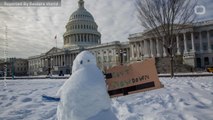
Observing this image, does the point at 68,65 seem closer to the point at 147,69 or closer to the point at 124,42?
the point at 124,42

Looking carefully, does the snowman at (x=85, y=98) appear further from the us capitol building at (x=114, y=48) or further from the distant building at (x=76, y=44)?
the distant building at (x=76, y=44)

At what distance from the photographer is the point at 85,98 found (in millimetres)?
2537

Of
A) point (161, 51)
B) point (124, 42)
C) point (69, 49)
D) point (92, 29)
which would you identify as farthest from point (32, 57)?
point (161, 51)

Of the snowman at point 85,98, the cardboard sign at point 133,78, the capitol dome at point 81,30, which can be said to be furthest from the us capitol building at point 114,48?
the snowman at point 85,98

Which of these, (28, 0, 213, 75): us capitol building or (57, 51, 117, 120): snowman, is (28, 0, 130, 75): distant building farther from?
(57, 51, 117, 120): snowman

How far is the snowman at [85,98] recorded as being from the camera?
254 centimetres

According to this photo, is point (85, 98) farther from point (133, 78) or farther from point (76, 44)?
point (76, 44)

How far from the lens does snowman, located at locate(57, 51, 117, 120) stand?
2.54 m

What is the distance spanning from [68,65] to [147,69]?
84.3m

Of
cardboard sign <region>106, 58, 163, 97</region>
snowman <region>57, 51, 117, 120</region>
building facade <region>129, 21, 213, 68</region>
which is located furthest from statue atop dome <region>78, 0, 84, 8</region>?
snowman <region>57, 51, 117, 120</region>

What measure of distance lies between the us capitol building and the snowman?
121 feet

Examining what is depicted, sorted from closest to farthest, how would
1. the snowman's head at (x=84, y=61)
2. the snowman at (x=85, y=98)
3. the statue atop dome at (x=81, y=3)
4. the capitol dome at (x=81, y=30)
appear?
the snowman at (x=85, y=98) → the snowman's head at (x=84, y=61) → the capitol dome at (x=81, y=30) → the statue atop dome at (x=81, y=3)

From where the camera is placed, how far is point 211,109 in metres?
4.86

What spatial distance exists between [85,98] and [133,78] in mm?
890
